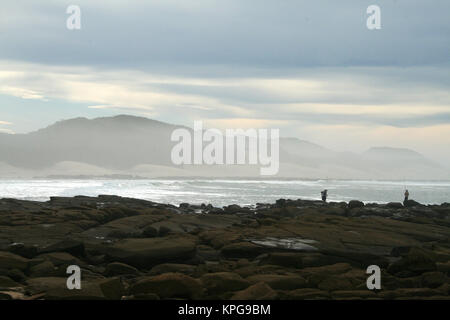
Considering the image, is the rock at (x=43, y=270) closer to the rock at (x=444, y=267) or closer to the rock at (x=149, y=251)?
the rock at (x=149, y=251)

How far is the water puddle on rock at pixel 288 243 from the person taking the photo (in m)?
14.8

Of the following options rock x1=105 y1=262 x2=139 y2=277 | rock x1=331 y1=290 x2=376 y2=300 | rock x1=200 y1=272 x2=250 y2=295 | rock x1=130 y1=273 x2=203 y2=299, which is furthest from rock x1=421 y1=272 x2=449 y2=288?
rock x1=105 y1=262 x2=139 y2=277

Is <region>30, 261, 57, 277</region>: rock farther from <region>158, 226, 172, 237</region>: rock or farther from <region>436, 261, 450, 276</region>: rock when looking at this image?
<region>436, 261, 450, 276</region>: rock

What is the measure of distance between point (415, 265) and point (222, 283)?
4922mm

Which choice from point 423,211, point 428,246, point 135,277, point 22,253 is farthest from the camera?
point 423,211

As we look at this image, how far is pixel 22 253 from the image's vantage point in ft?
44.1

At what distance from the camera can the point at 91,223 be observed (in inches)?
780

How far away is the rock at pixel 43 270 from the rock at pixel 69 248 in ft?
4.70

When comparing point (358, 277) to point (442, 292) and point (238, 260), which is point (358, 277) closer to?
point (442, 292)

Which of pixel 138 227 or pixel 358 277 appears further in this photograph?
pixel 138 227

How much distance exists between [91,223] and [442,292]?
1315cm
